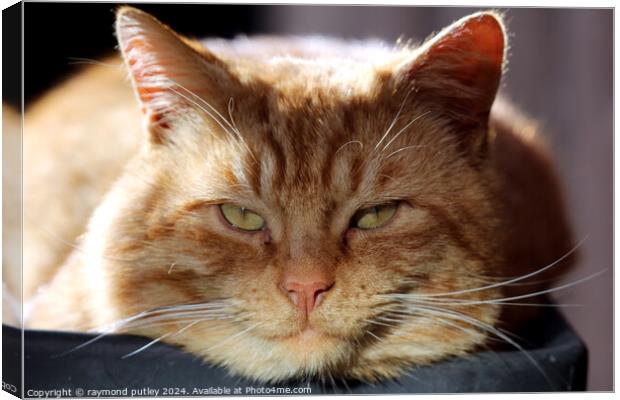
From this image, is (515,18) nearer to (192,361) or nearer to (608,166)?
(608,166)

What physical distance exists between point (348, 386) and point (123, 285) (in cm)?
45

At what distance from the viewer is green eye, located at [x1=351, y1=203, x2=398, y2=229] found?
54.0 inches

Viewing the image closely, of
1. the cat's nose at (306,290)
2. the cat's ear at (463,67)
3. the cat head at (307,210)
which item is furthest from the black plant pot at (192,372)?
the cat's ear at (463,67)

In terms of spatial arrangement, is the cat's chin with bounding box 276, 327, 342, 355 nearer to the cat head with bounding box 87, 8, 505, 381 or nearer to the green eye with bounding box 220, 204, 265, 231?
the cat head with bounding box 87, 8, 505, 381

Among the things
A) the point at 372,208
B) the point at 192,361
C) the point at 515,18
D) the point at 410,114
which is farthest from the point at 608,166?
the point at 192,361

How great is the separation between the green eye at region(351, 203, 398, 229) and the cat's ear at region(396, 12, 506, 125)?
0.76ft

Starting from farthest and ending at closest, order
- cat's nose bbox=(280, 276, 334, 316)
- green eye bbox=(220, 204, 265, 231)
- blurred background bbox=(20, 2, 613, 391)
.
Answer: blurred background bbox=(20, 2, 613, 391)
green eye bbox=(220, 204, 265, 231)
cat's nose bbox=(280, 276, 334, 316)

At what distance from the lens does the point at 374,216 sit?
138cm

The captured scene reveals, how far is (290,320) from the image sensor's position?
51.0 inches

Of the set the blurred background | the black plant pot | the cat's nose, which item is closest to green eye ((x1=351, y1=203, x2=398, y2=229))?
the cat's nose

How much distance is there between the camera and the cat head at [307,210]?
133 centimetres

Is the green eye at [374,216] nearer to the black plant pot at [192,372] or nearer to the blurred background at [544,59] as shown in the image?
the black plant pot at [192,372]

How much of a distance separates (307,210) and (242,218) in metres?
0.12

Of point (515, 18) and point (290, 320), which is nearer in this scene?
point (290, 320)
